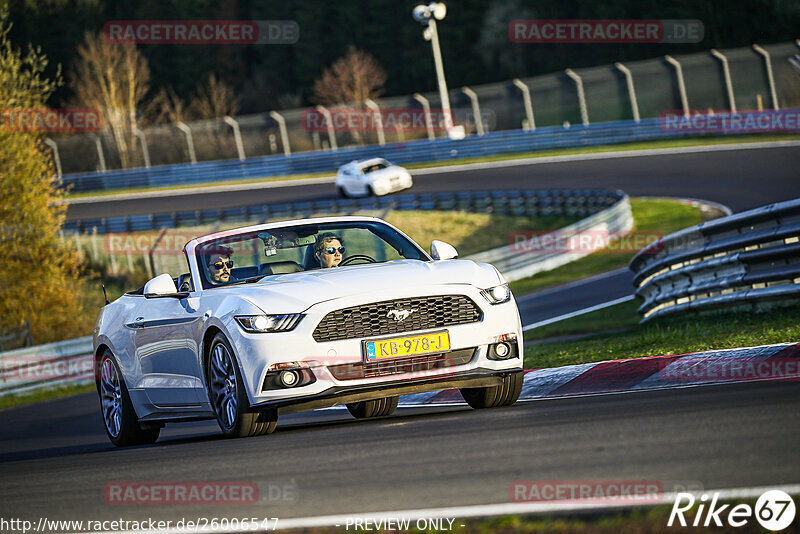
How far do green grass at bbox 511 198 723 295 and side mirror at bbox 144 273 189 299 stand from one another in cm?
1729

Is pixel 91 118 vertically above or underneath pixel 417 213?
above

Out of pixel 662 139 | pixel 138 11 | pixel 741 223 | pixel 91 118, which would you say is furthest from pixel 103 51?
pixel 741 223

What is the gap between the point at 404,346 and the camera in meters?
7.48

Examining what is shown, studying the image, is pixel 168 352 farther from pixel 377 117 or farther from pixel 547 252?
pixel 377 117

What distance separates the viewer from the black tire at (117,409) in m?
9.40

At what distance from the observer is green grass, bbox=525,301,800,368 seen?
962cm

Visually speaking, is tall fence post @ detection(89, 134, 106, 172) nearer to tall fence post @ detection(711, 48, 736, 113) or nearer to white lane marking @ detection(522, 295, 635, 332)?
tall fence post @ detection(711, 48, 736, 113)

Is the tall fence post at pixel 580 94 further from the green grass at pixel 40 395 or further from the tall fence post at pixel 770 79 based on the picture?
the green grass at pixel 40 395

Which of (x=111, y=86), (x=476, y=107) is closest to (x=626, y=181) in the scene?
(x=476, y=107)

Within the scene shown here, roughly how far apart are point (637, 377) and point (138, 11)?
8648 cm

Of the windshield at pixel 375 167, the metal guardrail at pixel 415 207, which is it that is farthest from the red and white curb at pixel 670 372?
the windshield at pixel 375 167

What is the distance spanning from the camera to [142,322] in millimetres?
9016

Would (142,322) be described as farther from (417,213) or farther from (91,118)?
(91,118)

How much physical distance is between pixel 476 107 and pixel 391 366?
42.0 metres
